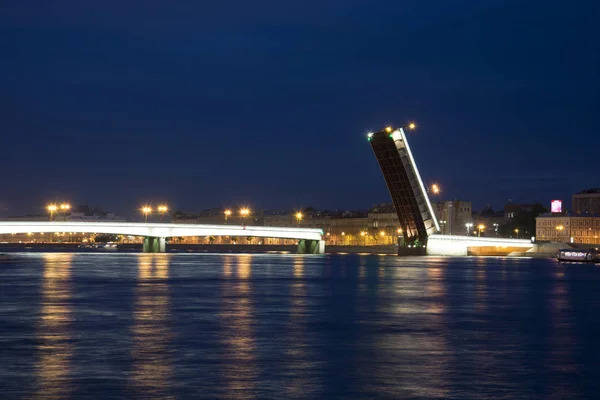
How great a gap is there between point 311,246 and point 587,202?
212 ft

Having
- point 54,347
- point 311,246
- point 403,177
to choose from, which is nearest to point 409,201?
point 403,177

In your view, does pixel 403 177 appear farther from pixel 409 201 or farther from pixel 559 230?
pixel 559 230

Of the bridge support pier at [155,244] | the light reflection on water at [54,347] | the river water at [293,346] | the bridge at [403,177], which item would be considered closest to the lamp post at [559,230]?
the bridge support pier at [155,244]

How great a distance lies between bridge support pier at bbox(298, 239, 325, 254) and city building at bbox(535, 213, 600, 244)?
145 feet

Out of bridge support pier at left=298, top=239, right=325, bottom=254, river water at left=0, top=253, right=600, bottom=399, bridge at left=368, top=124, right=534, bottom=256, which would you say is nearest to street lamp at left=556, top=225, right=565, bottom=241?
bridge support pier at left=298, top=239, right=325, bottom=254

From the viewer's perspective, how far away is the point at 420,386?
38.3 ft

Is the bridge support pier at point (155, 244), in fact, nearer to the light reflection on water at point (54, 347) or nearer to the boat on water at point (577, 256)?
the boat on water at point (577, 256)

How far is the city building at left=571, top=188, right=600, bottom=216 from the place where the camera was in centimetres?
15200

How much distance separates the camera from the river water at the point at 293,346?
1150 cm

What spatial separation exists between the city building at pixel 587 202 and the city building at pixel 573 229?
29.4 feet

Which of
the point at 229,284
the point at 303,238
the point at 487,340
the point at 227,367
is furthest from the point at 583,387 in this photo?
the point at 303,238

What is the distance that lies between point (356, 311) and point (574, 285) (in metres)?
19.0

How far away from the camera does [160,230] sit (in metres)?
93.4

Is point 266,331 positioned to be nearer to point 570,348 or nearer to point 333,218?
point 570,348
